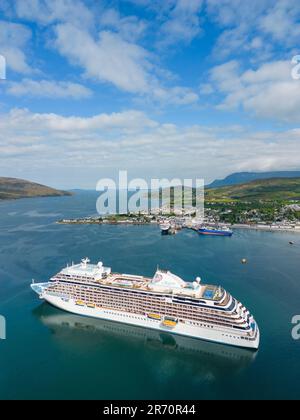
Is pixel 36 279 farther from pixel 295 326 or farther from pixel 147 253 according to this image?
pixel 295 326

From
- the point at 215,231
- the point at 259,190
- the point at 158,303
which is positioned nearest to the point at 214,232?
the point at 215,231

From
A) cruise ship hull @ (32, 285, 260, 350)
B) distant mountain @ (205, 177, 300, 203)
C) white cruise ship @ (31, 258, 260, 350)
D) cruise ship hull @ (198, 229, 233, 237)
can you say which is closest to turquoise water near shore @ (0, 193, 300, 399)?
cruise ship hull @ (32, 285, 260, 350)

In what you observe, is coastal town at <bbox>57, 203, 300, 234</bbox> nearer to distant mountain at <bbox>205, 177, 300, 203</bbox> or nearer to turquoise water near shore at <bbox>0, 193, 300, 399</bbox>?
turquoise water near shore at <bbox>0, 193, 300, 399</bbox>

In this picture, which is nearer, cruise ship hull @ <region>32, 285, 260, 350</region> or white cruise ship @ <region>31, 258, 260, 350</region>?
cruise ship hull @ <region>32, 285, 260, 350</region>

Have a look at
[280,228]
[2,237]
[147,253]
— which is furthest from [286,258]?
[2,237]

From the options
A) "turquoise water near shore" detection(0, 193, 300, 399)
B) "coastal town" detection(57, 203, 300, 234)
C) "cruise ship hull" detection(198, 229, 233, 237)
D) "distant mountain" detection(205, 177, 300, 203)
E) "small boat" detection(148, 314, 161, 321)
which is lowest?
"turquoise water near shore" detection(0, 193, 300, 399)

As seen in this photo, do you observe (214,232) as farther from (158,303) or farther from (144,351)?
(144,351)
